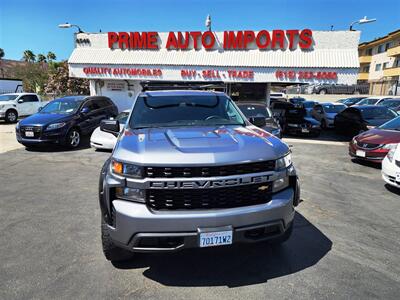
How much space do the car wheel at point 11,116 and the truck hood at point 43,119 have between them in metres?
9.21

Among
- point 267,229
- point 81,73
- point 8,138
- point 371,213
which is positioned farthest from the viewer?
point 81,73

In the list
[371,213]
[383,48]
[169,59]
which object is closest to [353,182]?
[371,213]

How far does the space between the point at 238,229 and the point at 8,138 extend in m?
12.9

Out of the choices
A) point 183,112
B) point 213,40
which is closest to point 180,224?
point 183,112

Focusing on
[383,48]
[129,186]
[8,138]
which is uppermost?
[383,48]

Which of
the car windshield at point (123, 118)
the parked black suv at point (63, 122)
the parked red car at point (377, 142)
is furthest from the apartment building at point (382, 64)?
the parked black suv at point (63, 122)

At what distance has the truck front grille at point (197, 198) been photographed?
2.65 m

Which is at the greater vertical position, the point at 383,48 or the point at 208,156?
the point at 383,48

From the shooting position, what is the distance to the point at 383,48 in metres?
45.4

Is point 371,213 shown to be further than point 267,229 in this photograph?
Yes

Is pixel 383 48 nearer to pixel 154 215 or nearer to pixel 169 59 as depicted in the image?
pixel 169 59

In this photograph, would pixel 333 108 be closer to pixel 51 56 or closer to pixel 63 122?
pixel 63 122

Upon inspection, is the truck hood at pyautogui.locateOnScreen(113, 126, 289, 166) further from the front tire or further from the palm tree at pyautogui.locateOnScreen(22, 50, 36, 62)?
the palm tree at pyautogui.locateOnScreen(22, 50, 36, 62)

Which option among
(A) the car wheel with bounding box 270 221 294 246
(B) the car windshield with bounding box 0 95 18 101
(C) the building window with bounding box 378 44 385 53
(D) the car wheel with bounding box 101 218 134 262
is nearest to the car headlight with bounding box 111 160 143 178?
(D) the car wheel with bounding box 101 218 134 262
